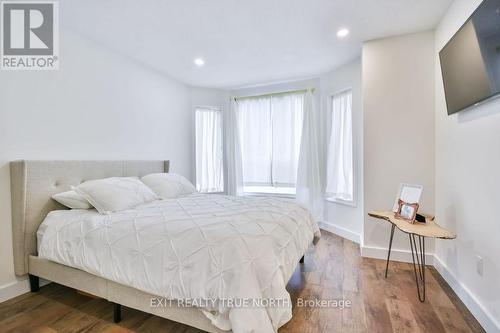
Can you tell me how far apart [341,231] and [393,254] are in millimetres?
920

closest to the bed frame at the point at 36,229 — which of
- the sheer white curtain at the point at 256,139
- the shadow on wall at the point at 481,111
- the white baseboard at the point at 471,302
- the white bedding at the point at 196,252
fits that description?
→ the white bedding at the point at 196,252

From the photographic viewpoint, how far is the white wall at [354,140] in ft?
10.3

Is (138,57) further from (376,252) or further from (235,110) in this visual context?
(376,252)

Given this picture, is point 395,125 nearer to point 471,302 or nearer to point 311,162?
point 311,162

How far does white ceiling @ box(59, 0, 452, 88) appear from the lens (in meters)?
2.02

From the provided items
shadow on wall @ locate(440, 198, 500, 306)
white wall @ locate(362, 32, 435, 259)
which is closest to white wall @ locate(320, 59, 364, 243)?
white wall @ locate(362, 32, 435, 259)

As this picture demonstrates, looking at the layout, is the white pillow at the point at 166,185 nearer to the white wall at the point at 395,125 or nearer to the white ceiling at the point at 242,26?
the white ceiling at the point at 242,26

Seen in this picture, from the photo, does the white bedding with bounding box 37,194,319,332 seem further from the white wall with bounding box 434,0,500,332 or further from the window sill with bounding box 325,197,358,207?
the window sill with bounding box 325,197,358,207

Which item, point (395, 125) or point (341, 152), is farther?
point (341, 152)

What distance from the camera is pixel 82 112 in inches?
95.5

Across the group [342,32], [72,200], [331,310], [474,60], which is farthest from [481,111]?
[72,200]

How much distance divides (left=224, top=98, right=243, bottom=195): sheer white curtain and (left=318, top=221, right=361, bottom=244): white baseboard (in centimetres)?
161

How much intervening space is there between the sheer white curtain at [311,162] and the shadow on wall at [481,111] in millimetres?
2001

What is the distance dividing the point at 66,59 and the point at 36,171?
1170mm
